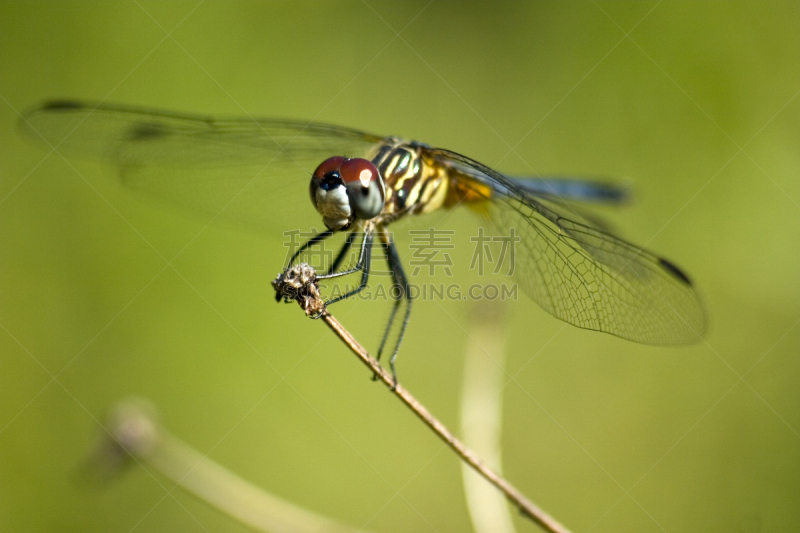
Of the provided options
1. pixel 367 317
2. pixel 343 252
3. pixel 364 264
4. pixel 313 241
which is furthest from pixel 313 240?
pixel 367 317

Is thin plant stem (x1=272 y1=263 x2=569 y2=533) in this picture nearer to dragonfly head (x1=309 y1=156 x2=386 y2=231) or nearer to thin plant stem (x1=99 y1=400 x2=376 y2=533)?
dragonfly head (x1=309 y1=156 x2=386 y2=231)

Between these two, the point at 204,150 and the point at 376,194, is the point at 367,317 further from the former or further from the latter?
the point at 376,194

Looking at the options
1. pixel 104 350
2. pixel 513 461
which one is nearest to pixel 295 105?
pixel 104 350

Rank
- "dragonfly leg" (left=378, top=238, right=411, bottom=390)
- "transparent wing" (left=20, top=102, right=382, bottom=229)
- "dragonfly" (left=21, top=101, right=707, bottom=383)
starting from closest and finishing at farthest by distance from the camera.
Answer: "dragonfly" (left=21, top=101, right=707, bottom=383), "dragonfly leg" (left=378, top=238, right=411, bottom=390), "transparent wing" (left=20, top=102, right=382, bottom=229)

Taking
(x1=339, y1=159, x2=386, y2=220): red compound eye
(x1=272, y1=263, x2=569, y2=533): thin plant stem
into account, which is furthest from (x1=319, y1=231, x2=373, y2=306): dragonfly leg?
(x1=272, y1=263, x2=569, y2=533): thin plant stem

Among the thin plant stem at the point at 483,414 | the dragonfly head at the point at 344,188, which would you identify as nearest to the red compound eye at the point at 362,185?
the dragonfly head at the point at 344,188
